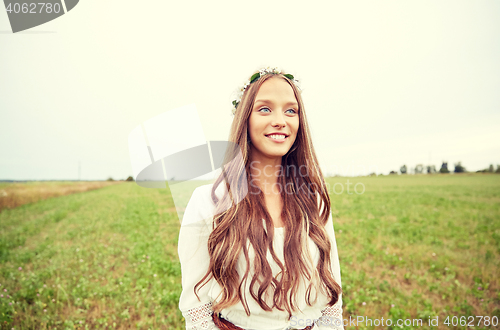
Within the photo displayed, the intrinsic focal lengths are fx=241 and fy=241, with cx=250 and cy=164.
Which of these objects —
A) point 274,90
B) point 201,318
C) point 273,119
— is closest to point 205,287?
point 201,318

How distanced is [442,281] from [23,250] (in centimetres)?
1102

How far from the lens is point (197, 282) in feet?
4.93

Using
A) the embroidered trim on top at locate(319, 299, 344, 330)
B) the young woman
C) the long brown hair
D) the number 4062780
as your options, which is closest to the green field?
the number 4062780

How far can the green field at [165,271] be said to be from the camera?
155 inches

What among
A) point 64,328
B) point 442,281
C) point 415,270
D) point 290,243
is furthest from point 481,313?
point 64,328

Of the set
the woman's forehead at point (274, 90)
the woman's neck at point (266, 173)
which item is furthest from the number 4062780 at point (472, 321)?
the woman's forehead at point (274, 90)

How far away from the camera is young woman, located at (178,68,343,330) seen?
149cm

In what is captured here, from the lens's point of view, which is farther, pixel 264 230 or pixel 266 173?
pixel 266 173

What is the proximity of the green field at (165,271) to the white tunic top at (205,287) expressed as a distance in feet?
8.99

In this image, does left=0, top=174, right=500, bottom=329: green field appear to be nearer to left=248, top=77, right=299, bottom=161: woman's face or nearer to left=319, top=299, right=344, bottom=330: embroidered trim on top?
left=319, top=299, right=344, bottom=330: embroidered trim on top

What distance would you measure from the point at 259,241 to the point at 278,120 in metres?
0.78

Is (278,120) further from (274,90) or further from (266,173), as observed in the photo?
(266,173)

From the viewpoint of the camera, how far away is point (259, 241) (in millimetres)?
1528

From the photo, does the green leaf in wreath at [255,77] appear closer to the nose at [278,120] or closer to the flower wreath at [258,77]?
the flower wreath at [258,77]
